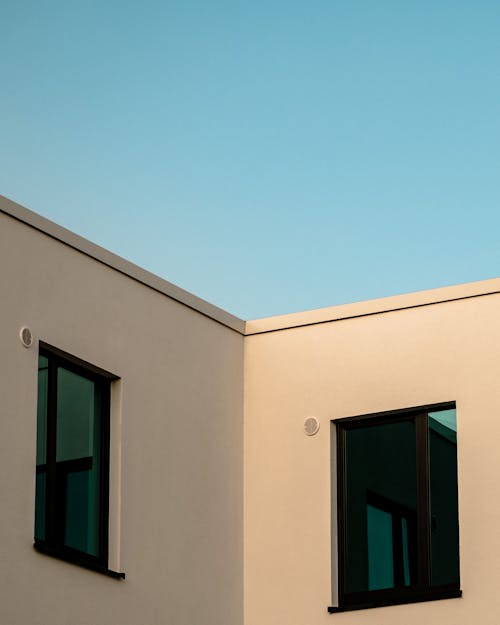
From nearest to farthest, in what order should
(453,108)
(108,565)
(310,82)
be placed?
(108,565), (453,108), (310,82)

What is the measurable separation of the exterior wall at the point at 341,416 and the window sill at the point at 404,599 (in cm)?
4

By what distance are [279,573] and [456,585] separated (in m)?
1.63

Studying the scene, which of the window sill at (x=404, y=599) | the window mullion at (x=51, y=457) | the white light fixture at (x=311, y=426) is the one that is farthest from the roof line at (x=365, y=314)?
the window mullion at (x=51, y=457)

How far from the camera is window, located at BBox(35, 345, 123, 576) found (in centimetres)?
1216

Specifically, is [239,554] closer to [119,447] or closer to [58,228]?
[119,447]

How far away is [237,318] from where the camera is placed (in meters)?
14.8

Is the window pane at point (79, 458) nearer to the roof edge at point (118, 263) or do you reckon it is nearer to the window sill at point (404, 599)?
the roof edge at point (118, 263)

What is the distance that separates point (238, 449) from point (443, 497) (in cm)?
199

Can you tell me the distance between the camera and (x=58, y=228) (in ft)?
41.6

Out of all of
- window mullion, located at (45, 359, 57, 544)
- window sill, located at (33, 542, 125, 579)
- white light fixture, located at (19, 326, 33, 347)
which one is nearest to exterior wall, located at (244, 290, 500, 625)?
window sill, located at (33, 542, 125, 579)

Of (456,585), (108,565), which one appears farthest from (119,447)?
(456,585)

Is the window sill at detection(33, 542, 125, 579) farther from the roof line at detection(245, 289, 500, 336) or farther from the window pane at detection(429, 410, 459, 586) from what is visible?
the roof line at detection(245, 289, 500, 336)

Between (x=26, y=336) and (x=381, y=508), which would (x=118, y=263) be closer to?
(x=26, y=336)

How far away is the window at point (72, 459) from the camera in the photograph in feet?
39.9
